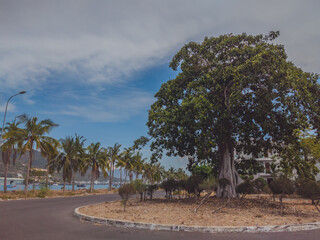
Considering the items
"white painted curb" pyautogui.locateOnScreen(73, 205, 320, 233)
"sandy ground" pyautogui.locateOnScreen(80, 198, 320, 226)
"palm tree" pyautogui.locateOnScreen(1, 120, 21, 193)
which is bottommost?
"sandy ground" pyautogui.locateOnScreen(80, 198, 320, 226)

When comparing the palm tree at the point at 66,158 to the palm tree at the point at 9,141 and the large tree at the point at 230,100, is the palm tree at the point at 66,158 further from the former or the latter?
the large tree at the point at 230,100

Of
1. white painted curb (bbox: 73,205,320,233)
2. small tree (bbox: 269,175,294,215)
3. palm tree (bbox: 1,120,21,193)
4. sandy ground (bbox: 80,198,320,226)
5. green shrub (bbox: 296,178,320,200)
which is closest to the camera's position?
white painted curb (bbox: 73,205,320,233)

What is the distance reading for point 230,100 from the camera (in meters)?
17.0

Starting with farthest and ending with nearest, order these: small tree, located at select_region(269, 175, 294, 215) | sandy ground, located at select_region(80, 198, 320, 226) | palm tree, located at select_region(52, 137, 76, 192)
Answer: palm tree, located at select_region(52, 137, 76, 192)
small tree, located at select_region(269, 175, 294, 215)
sandy ground, located at select_region(80, 198, 320, 226)

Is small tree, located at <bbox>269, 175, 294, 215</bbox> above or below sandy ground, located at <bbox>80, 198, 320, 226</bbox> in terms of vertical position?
above

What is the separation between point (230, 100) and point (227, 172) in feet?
23.0

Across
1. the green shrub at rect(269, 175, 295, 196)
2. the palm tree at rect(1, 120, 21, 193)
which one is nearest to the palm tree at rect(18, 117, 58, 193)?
the palm tree at rect(1, 120, 21, 193)

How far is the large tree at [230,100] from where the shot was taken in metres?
→ 16.5

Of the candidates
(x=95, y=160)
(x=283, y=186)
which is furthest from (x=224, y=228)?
(x=95, y=160)

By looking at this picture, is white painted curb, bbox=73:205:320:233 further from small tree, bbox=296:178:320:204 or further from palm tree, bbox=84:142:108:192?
palm tree, bbox=84:142:108:192

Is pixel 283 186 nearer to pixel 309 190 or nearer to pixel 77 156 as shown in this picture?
pixel 309 190

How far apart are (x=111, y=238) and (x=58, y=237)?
5.66 ft

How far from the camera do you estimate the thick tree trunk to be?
20214mm

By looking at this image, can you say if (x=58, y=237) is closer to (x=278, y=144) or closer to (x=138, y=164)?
(x=278, y=144)
